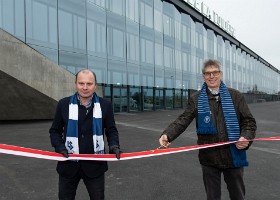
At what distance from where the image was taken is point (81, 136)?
2680mm

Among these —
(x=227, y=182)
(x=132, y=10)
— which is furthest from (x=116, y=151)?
(x=132, y=10)

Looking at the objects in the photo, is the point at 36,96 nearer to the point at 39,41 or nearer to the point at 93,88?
the point at 39,41

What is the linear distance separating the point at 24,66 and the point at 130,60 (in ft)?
45.9

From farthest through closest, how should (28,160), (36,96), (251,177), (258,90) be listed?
1. (258,90)
2. (36,96)
3. (28,160)
4. (251,177)

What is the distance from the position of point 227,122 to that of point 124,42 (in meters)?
23.5

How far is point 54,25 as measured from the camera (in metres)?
18.9

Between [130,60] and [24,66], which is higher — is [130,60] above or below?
above

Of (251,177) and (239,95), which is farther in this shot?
(251,177)

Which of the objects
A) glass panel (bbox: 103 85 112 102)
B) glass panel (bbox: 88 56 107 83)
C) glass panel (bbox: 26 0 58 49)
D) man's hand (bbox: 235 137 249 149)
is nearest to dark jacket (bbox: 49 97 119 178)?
man's hand (bbox: 235 137 249 149)

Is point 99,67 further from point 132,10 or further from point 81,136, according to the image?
point 81,136

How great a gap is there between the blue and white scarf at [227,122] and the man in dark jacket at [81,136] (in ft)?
2.98

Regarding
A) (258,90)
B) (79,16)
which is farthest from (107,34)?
(258,90)

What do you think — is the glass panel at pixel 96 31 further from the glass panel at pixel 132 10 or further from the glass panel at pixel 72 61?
the glass panel at pixel 132 10

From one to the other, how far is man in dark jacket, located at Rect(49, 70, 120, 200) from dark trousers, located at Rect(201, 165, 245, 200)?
99 centimetres
